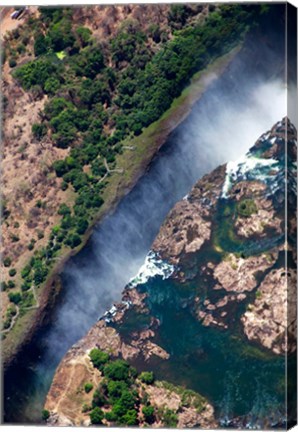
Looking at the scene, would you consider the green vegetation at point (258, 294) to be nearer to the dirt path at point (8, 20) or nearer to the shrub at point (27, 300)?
the shrub at point (27, 300)

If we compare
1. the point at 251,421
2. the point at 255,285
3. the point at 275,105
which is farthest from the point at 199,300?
the point at 275,105

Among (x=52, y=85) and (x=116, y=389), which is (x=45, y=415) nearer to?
(x=116, y=389)

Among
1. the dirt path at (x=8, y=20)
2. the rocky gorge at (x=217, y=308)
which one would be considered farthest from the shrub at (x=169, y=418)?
the dirt path at (x=8, y=20)

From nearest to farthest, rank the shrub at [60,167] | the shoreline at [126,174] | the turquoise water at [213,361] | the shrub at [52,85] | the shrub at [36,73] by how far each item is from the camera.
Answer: the turquoise water at [213,361], the shoreline at [126,174], the shrub at [60,167], the shrub at [52,85], the shrub at [36,73]

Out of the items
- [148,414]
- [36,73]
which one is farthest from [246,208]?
[36,73]

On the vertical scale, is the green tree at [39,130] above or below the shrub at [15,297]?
above

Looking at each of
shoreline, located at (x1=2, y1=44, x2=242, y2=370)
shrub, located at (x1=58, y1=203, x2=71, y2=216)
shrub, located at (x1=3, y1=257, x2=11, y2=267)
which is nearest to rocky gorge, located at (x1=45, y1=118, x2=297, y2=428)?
shoreline, located at (x1=2, y1=44, x2=242, y2=370)

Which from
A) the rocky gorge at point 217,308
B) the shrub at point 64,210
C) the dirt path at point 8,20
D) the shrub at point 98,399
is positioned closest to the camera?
the rocky gorge at point 217,308
